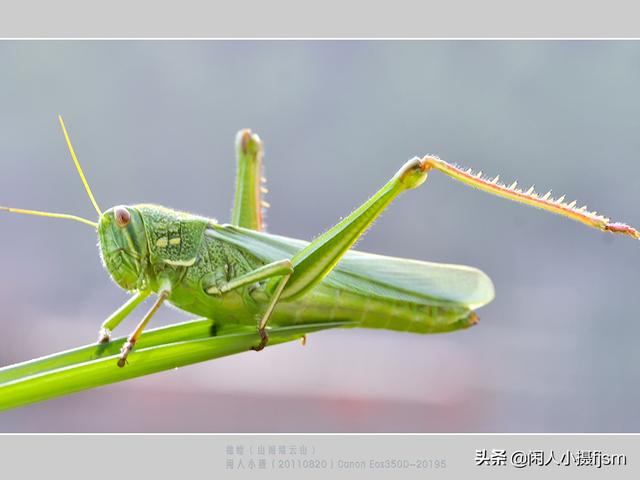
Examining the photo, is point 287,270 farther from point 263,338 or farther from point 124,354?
point 124,354

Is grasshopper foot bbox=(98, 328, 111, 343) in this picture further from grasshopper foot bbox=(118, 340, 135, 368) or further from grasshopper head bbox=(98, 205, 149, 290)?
grasshopper foot bbox=(118, 340, 135, 368)

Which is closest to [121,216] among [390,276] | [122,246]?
[122,246]

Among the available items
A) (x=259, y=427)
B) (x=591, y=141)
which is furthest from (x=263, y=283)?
(x=591, y=141)

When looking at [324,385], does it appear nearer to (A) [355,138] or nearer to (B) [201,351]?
(A) [355,138]

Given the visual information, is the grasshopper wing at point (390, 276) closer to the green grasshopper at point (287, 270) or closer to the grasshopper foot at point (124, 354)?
the green grasshopper at point (287, 270)

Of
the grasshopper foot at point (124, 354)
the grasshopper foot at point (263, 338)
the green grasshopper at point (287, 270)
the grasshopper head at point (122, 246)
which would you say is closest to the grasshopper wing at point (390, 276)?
the green grasshopper at point (287, 270)

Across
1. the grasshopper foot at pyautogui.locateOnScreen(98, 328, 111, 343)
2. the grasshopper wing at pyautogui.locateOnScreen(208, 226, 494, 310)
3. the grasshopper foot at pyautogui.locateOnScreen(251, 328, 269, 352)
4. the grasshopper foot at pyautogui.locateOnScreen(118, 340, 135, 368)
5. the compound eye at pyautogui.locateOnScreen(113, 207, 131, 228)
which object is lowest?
the grasshopper foot at pyautogui.locateOnScreen(98, 328, 111, 343)

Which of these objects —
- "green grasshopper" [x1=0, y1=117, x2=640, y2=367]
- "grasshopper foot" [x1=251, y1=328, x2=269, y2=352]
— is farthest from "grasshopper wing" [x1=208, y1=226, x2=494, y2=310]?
"grasshopper foot" [x1=251, y1=328, x2=269, y2=352]

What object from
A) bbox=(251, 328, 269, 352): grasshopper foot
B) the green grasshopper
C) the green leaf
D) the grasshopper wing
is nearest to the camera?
the green leaf
